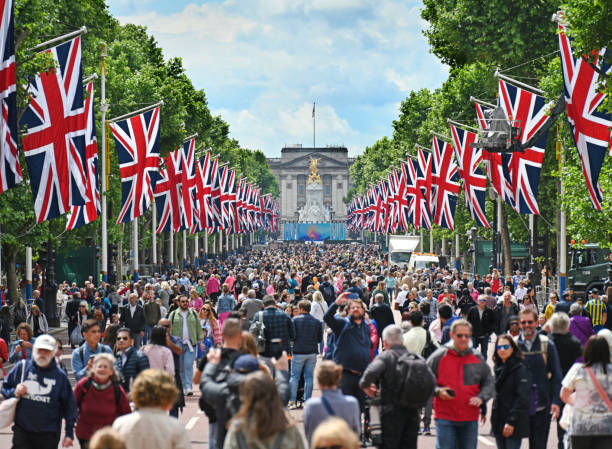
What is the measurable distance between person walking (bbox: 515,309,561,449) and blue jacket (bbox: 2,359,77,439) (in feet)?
14.5

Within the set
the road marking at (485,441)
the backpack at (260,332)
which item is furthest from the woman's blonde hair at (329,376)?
the backpack at (260,332)

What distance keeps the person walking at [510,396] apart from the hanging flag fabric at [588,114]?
962 centimetres

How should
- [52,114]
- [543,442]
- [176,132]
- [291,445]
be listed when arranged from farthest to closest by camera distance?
[176,132] < [52,114] < [543,442] < [291,445]

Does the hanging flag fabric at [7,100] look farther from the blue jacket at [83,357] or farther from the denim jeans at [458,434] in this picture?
the denim jeans at [458,434]

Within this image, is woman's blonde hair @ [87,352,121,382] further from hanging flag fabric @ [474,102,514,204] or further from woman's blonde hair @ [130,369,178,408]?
hanging flag fabric @ [474,102,514,204]

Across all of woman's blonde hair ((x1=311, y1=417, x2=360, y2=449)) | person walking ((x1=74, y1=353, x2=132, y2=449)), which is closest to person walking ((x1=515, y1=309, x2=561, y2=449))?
person walking ((x1=74, y1=353, x2=132, y2=449))

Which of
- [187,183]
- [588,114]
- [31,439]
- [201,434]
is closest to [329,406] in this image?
[31,439]

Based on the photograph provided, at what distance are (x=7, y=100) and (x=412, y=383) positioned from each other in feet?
37.2

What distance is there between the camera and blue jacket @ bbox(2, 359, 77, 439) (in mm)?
9539

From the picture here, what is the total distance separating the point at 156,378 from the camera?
287 inches

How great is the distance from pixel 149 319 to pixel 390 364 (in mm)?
11265

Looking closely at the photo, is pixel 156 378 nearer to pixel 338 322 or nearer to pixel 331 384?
pixel 331 384

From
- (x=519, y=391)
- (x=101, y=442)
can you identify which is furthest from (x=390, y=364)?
(x=101, y=442)

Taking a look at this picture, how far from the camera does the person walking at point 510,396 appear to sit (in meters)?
10.2
